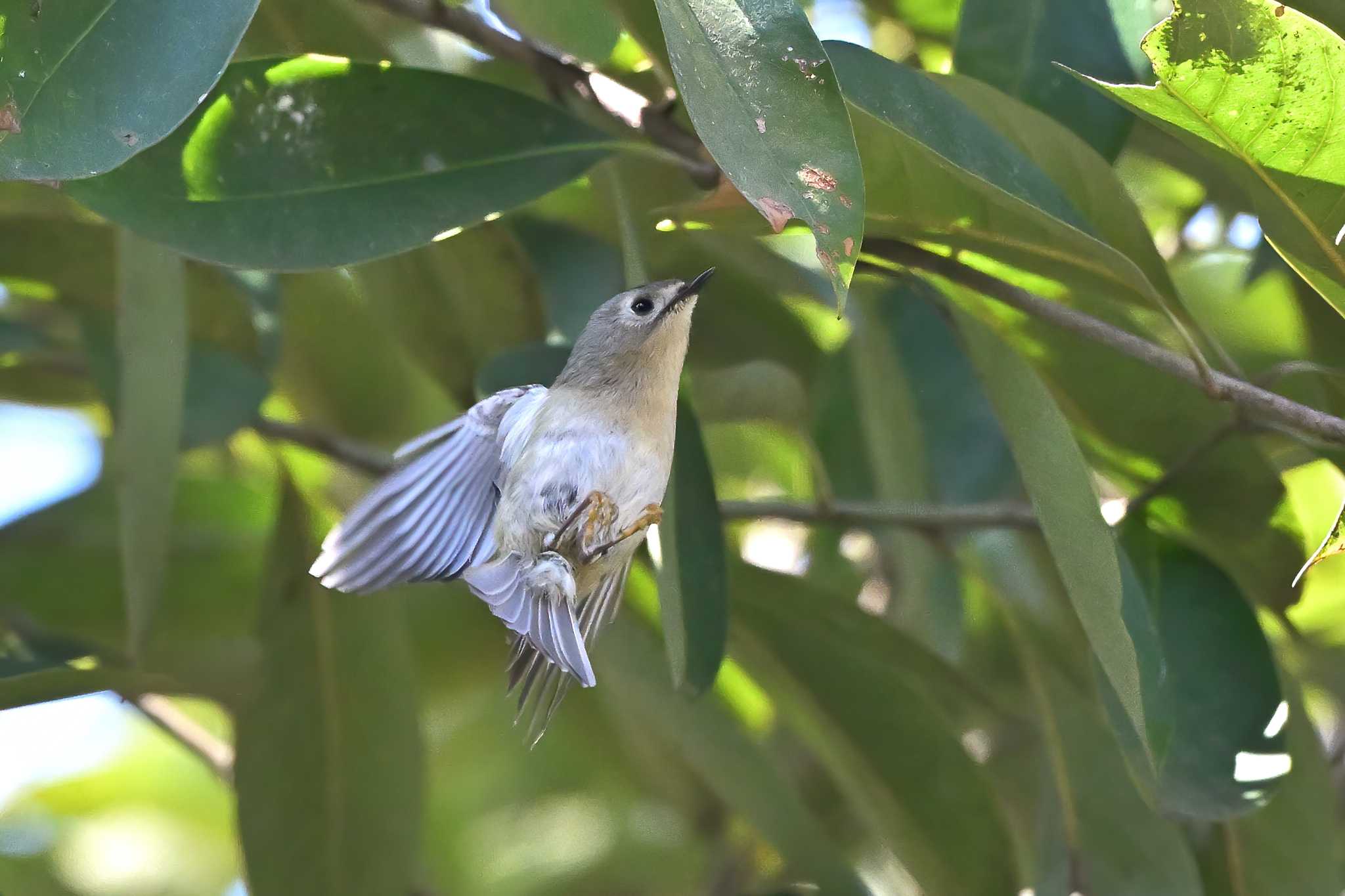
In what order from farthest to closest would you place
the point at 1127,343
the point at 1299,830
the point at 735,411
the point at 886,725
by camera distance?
the point at 735,411
the point at 886,725
the point at 1299,830
the point at 1127,343

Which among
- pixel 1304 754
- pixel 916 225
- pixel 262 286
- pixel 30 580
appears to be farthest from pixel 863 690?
pixel 30 580

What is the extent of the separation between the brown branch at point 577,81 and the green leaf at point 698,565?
43cm

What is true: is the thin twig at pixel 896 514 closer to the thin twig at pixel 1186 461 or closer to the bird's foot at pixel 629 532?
the thin twig at pixel 1186 461

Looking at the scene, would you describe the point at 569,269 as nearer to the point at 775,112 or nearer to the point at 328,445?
the point at 328,445

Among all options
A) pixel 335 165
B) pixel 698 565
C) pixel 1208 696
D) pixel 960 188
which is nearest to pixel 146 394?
pixel 335 165

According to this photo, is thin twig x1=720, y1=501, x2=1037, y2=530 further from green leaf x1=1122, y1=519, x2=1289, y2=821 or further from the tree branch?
the tree branch

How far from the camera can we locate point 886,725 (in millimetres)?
2436

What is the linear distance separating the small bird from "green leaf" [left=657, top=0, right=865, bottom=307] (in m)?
0.57

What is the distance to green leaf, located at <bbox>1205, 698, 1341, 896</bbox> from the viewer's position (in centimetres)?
218

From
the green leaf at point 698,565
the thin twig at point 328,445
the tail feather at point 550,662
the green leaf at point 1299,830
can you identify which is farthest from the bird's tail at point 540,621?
the green leaf at point 1299,830

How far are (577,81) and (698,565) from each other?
0.81 m

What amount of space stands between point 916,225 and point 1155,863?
1.09 metres

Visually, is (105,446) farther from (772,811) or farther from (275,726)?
A: (772,811)

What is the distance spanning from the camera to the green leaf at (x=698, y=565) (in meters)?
1.91
